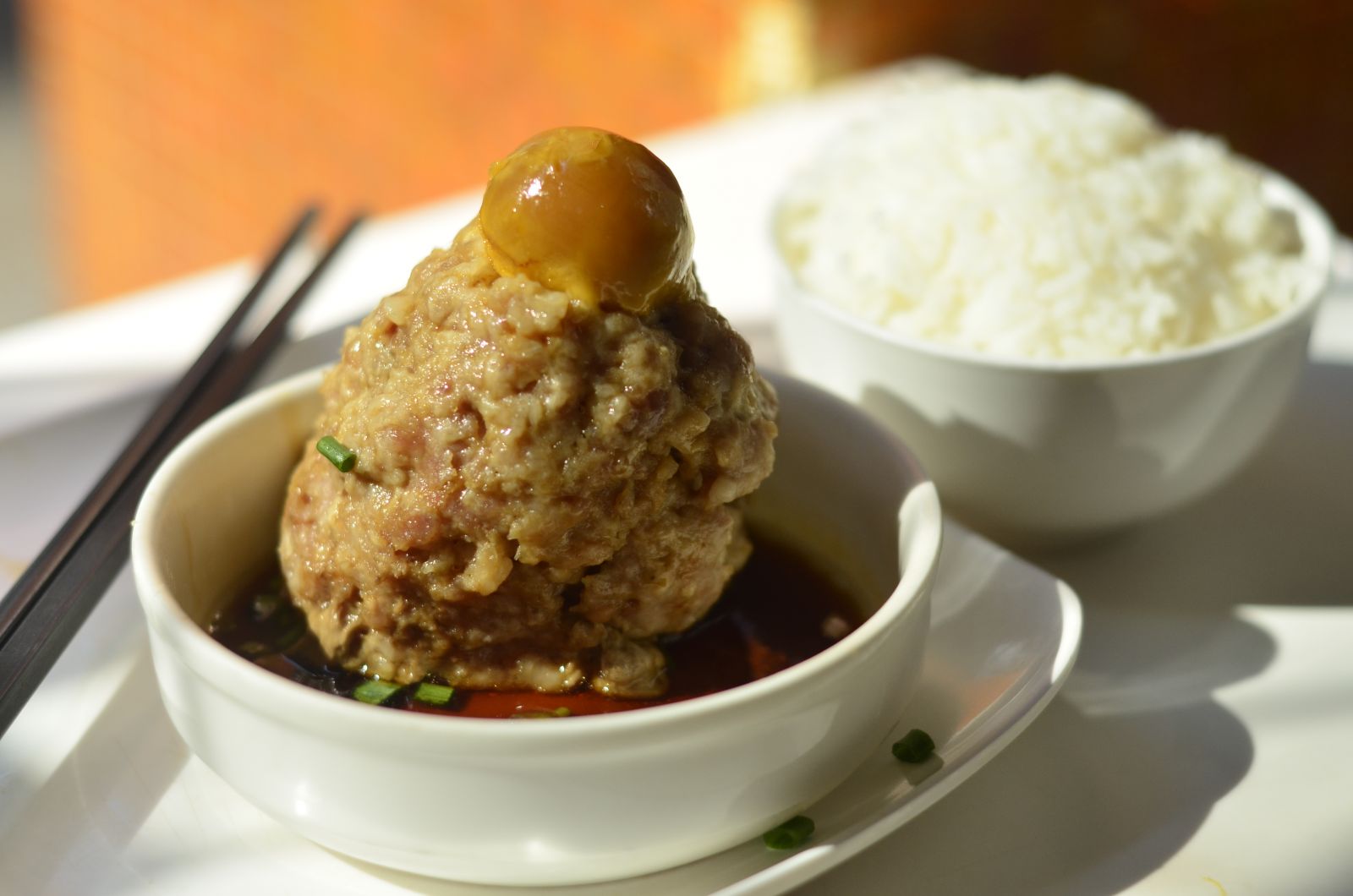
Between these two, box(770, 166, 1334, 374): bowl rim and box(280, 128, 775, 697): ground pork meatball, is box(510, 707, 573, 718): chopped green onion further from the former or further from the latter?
box(770, 166, 1334, 374): bowl rim

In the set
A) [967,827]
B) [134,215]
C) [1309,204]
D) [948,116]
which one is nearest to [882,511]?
[967,827]

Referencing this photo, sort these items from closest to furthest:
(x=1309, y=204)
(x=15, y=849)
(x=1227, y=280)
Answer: (x=15, y=849) < (x=1227, y=280) < (x=1309, y=204)

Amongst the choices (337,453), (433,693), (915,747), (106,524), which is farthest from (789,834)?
(106,524)

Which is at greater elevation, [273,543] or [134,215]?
[273,543]

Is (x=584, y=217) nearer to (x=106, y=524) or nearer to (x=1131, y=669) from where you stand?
(x=106, y=524)

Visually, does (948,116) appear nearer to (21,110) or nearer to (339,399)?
(339,399)
